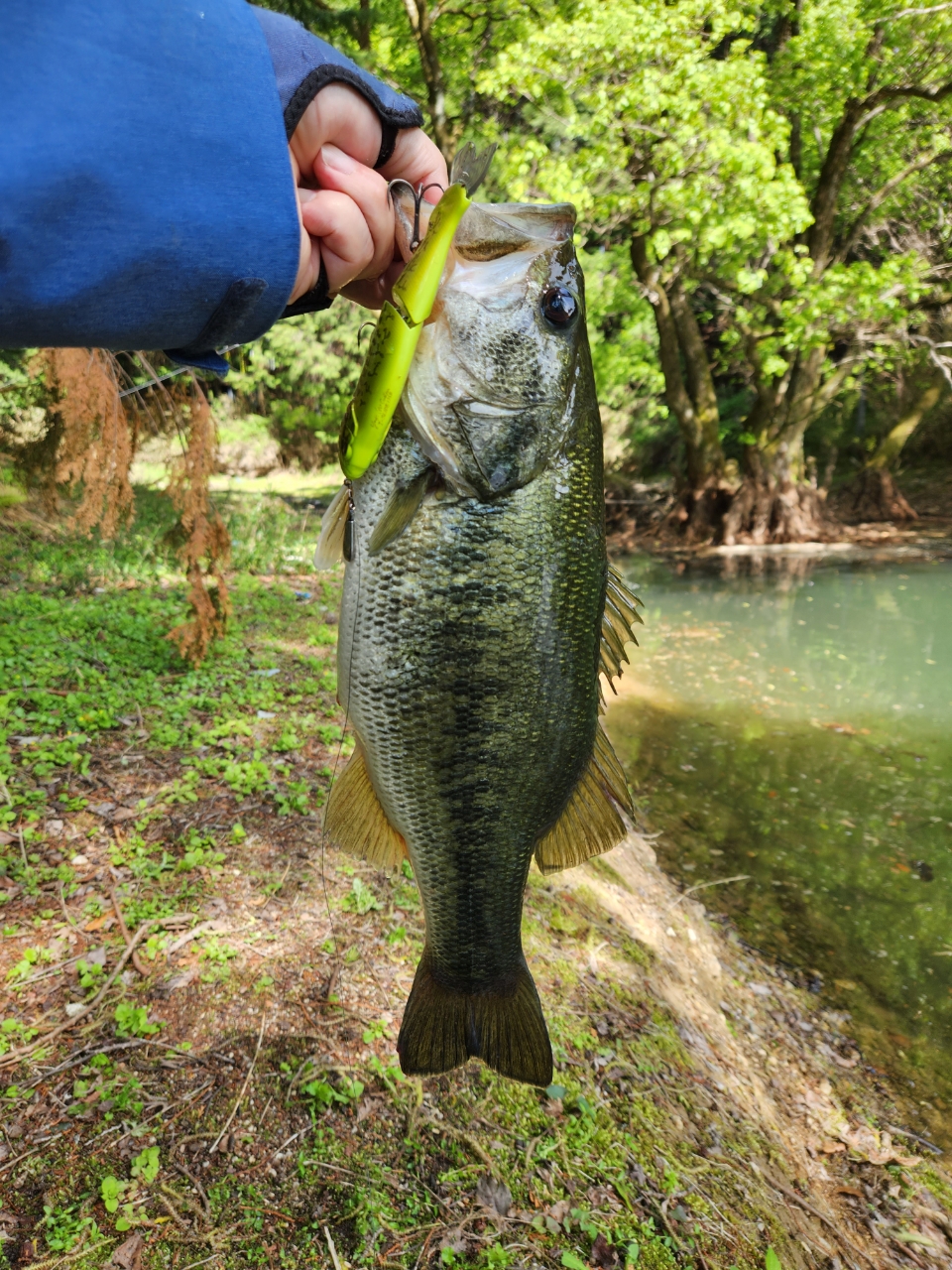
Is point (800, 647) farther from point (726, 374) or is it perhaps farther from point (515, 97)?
point (726, 374)

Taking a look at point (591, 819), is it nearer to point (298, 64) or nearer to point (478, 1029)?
point (478, 1029)

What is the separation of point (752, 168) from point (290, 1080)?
11688 mm

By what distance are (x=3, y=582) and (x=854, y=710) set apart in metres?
8.17

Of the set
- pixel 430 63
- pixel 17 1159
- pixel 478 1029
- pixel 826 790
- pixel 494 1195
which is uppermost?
pixel 430 63

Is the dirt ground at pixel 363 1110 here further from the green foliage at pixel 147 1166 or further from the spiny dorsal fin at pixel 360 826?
the spiny dorsal fin at pixel 360 826

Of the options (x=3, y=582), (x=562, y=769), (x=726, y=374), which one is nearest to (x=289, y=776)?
(x=562, y=769)

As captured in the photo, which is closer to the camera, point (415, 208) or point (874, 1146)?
point (415, 208)

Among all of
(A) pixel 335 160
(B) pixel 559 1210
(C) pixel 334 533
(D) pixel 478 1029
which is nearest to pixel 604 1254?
(B) pixel 559 1210

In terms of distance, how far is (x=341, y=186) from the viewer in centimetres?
153

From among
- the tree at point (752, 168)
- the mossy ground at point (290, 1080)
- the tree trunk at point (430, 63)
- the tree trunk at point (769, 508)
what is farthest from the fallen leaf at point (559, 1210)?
the tree trunk at point (769, 508)

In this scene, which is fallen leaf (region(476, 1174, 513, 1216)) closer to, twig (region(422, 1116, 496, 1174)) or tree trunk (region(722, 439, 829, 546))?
twig (region(422, 1116, 496, 1174))

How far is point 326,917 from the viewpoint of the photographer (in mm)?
3207

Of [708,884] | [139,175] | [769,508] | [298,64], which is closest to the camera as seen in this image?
[139,175]

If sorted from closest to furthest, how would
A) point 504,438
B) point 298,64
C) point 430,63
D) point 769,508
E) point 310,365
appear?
1. point 298,64
2. point 504,438
3. point 430,63
4. point 769,508
5. point 310,365
